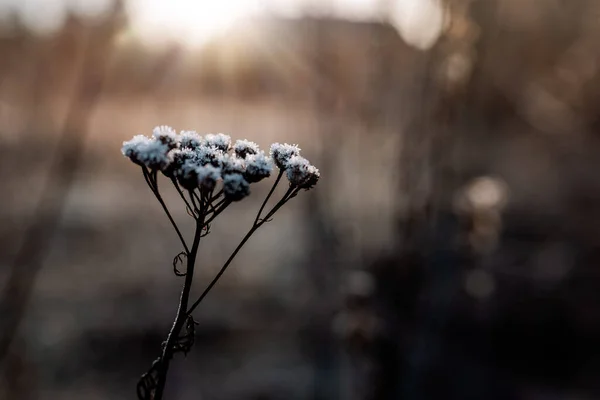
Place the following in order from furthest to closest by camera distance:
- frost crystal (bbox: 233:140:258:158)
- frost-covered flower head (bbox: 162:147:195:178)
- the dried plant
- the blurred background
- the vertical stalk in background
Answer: the blurred background, the vertical stalk in background, frost crystal (bbox: 233:140:258:158), frost-covered flower head (bbox: 162:147:195:178), the dried plant

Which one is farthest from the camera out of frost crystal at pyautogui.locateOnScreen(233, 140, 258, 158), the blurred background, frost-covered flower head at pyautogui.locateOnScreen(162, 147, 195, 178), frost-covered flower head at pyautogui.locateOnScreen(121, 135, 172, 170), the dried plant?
the blurred background

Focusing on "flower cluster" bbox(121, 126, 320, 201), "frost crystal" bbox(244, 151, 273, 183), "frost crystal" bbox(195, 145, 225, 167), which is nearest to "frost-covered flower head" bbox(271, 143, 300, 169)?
"flower cluster" bbox(121, 126, 320, 201)

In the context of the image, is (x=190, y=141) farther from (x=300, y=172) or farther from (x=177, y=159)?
(x=300, y=172)

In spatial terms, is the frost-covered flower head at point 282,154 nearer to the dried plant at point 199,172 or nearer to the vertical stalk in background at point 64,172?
A: the dried plant at point 199,172

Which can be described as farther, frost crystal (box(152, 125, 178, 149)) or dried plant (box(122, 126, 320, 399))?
frost crystal (box(152, 125, 178, 149))

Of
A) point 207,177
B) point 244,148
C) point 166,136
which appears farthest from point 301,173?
point 166,136

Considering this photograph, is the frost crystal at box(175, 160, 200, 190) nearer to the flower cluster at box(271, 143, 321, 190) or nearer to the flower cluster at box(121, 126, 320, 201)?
the flower cluster at box(121, 126, 320, 201)

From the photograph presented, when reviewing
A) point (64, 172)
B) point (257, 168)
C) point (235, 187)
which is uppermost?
point (64, 172)

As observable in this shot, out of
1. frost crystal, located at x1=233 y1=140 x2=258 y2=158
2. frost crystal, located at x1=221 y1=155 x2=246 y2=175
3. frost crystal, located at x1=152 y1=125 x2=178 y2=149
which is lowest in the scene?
frost crystal, located at x1=221 y1=155 x2=246 y2=175

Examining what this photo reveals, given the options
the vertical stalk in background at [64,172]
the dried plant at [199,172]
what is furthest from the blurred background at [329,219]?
the dried plant at [199,172]
